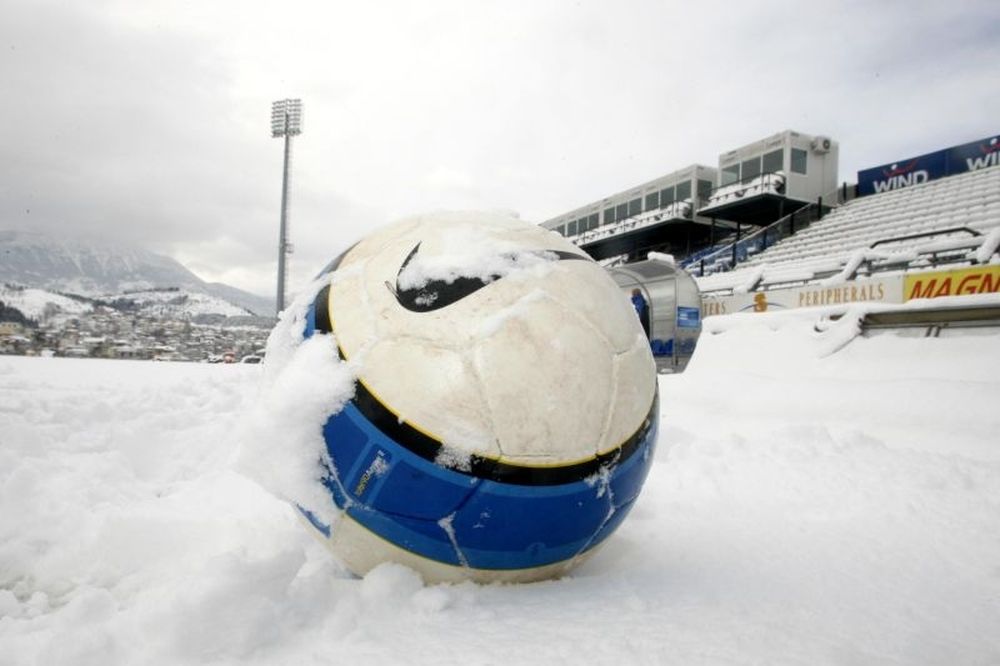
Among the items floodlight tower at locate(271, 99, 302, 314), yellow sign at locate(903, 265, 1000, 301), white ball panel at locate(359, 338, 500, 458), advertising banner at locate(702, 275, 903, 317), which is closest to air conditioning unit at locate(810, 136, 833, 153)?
advertising banner at locate(702, 275, 903, 317)

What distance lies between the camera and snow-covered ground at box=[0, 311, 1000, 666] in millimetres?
1510

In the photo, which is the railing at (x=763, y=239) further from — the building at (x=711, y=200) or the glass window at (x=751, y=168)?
the glass window at (x=751, y=168)

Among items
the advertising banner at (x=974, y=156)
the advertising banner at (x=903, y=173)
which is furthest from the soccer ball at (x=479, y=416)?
the advertising banner at (x=903, y=173)

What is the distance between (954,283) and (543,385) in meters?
11.0

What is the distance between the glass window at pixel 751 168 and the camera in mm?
26383

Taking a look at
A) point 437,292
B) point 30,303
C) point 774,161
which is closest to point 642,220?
point 774,161

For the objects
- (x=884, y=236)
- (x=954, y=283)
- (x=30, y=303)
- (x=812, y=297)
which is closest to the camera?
(x=954, y=283)

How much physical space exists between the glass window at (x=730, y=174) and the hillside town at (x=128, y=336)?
77.8 ft

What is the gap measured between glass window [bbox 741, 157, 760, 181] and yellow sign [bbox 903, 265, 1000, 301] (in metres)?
17.2

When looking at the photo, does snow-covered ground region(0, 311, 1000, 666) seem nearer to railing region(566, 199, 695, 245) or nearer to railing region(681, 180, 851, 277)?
railing region(681, 180, 851, 277)

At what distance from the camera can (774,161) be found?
25578 millimetres

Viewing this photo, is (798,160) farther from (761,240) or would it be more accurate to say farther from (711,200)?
(761,240)

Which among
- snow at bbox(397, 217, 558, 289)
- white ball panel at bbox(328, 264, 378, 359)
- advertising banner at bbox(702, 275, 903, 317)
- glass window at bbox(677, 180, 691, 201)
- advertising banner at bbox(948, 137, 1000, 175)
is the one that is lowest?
white ball panel at bbox(328, 264, 378, 359)

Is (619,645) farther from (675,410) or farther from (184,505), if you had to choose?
(675,410)
